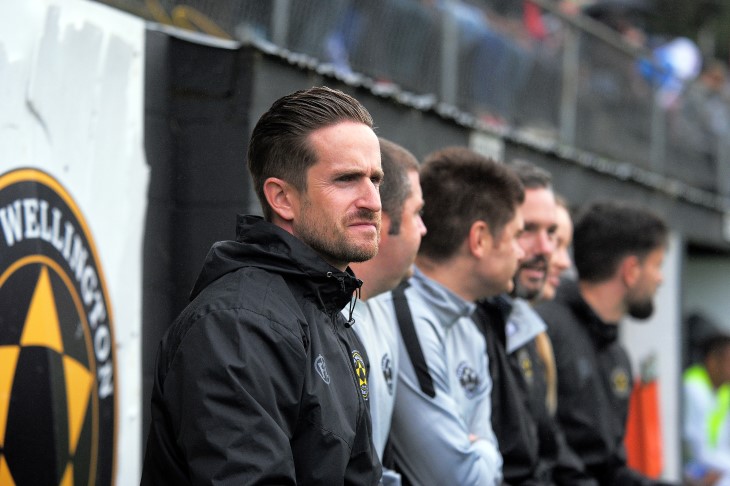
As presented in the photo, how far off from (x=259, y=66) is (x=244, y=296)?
2.12m

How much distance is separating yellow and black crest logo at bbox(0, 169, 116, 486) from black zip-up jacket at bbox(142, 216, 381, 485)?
0.82 m

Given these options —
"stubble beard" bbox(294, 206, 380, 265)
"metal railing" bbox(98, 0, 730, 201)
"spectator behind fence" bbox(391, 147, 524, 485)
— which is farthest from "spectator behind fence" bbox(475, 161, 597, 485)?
"stubble beard" bbox(294, 206, 380, 265)

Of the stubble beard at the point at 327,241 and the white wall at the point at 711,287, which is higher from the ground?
the stubble beard at the point at 327,241

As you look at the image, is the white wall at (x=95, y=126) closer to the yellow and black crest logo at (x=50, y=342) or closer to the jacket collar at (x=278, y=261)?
the yellow and black crest logo at (x=50, y=342)

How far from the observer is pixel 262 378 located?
8.13 feet

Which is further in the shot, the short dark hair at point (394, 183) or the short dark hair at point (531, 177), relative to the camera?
the short dark hair at point (531, 177)

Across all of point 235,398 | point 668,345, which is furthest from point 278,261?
point 668,345

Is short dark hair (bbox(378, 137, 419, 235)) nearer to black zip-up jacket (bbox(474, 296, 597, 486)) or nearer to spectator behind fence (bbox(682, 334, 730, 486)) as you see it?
black zip-up jacket (bbox(474, 296, 597, 486))

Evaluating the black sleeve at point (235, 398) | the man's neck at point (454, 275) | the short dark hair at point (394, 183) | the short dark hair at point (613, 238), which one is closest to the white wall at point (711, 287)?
the short dark hair at point (613, 238)

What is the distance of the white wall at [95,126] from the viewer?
3.46 meters

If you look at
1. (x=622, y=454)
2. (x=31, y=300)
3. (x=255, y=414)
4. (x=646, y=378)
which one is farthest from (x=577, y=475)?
(x=646, y=378)

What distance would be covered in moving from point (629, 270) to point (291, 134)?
3690 millimetres

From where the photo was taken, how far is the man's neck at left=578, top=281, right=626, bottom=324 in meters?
6.07

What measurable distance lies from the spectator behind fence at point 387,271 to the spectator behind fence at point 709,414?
19.6ft
